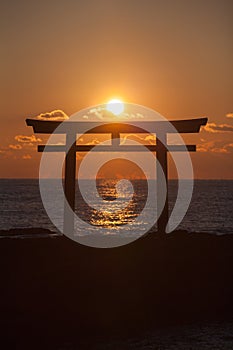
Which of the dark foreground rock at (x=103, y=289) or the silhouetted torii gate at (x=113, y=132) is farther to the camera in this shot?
the silhouetted torii gate at (x=113, y=132)

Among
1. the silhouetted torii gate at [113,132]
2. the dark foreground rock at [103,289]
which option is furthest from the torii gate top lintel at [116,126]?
the dark foreground rock at [103,289]

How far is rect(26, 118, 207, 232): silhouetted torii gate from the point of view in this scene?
1330 cm

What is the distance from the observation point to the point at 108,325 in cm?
1034

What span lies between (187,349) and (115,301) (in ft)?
6.01

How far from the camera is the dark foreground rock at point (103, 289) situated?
9.91 meters

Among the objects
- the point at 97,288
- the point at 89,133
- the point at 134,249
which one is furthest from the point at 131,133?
the point at 97,288

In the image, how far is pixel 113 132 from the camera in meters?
13.4

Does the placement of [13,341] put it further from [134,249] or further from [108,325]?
[134,249]

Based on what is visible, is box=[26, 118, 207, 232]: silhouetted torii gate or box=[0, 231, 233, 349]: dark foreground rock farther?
box=[26, 118, 207, 232]: silhouetted torii gate

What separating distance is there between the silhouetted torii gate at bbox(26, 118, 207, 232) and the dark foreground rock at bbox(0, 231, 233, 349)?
1651 mm

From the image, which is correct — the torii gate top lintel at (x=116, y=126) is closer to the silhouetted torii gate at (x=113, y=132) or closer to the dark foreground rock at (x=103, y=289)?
the silhouetted torii gate at (x=113, y=132)

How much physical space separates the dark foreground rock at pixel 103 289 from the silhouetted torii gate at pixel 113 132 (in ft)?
5.42

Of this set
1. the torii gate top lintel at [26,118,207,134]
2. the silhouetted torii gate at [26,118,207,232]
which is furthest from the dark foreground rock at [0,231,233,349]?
the torii gate top lintel at [26,118,207,134]

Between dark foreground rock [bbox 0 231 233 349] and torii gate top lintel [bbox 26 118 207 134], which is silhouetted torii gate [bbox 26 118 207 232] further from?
dark foreground rock [bbox 0 231 233 349]
